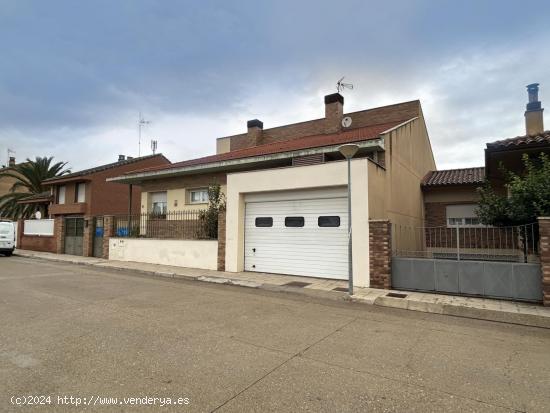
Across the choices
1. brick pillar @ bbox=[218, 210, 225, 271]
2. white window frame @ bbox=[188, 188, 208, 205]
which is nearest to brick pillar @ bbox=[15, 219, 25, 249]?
white window frame @ bbox=[188, 188, 208, 205]

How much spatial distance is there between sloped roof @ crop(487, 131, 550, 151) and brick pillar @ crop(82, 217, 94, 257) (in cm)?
1763

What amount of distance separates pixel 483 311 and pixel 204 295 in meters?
6.06

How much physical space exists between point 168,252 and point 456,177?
14.0 m

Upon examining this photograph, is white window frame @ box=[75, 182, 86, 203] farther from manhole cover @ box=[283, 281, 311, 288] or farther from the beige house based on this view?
manhole cover @ box=[283, 281, 311, 288]

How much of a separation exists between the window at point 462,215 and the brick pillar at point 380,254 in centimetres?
788

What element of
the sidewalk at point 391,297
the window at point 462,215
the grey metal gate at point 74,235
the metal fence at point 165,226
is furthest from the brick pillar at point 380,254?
the grey metal gate at point 74,235

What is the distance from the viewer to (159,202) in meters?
17.4

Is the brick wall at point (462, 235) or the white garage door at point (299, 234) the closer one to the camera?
the brick wall at point (462, 235)

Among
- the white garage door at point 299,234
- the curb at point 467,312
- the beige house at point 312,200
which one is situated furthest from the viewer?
the white garage door at point 299,234

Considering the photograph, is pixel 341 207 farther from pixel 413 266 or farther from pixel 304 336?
pixel 304 336

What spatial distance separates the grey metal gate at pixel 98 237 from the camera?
17.2 m

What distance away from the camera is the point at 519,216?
26.9ft

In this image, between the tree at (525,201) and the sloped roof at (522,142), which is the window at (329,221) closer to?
the tree at (525,201)

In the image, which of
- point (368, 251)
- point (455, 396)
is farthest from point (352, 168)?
point (455, 396)
